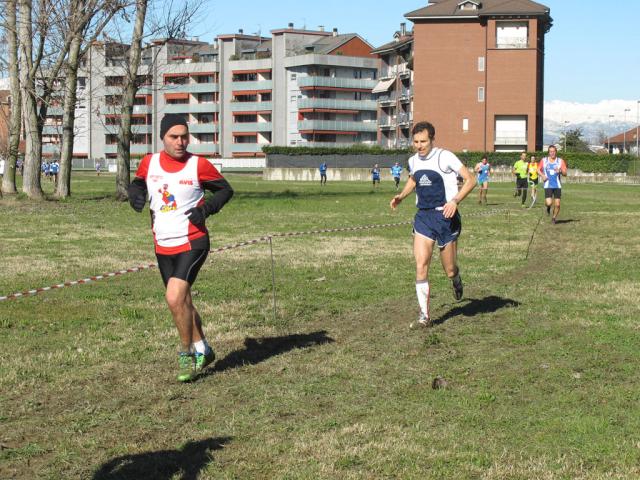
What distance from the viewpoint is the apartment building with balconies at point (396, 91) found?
338ft

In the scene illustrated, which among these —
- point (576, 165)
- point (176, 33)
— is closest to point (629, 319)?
point (176, 33)

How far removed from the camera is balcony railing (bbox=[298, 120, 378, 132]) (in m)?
121

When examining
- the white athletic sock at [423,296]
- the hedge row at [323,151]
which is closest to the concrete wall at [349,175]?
the hedge row at [323,151]

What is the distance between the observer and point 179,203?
771cm

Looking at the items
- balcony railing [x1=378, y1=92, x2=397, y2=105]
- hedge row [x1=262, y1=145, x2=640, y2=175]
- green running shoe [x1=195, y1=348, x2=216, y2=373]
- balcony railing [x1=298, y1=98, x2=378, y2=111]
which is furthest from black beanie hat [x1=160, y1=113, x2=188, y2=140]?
balcony railing [x1=298, y1=98, x2=378, y2=111]

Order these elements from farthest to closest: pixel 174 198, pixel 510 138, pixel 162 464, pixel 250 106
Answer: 1. pixel 250 106
2. pixel 510 138
3. pixel 174 198
4. pixel 162 464

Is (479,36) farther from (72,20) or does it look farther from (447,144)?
(72,20)

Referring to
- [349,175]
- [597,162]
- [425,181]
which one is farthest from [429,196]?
[597,162]

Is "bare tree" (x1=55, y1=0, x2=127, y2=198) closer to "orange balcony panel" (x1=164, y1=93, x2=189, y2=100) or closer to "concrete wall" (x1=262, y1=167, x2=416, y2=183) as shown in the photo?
"concrete wall" (x1=262, y1=167, x2=416, y2=183)

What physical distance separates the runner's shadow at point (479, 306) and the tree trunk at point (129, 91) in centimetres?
2326

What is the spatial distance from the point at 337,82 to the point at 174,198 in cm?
11578

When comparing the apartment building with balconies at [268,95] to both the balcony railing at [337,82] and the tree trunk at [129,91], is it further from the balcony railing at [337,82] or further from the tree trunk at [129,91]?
the tree trunk at [129,91]

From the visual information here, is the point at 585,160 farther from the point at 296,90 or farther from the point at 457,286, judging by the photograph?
the point at 457,286

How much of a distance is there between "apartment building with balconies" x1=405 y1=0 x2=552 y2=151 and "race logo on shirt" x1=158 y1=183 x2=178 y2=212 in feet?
276
